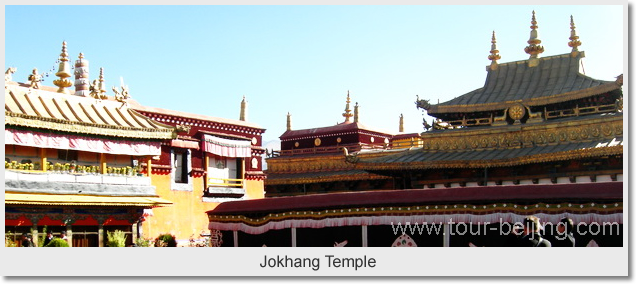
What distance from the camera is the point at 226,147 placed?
3175cm

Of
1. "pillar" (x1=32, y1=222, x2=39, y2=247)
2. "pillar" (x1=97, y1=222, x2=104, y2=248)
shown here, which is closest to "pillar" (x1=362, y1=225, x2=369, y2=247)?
"pillar" (x1=32, y1=222, x2=39, y2=247)

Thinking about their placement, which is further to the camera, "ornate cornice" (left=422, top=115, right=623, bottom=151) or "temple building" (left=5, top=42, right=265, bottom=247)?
"ornate cornice" (left=422, top=115, right=623, bottom=151)

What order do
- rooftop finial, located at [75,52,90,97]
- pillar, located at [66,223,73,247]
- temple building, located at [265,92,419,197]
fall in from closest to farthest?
pillar, located at [66,223,73,247], rooftop finial, located at [75,52,90,97], temple building, located at [265,92,419,197]

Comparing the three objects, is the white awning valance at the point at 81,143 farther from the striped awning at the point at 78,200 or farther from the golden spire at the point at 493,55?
the golden spire at the point at 493,55

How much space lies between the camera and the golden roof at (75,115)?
75.4 feet

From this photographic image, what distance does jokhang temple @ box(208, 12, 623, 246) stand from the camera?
52.3ft

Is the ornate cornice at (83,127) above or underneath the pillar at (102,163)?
above

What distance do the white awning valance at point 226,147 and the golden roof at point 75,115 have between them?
4.14m

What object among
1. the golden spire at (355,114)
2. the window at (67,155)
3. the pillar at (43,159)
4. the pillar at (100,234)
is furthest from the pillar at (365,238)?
the golden spire at (355,114)

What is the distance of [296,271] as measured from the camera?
41.8 feet

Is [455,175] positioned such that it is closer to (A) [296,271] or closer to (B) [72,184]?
(B) [72,184]

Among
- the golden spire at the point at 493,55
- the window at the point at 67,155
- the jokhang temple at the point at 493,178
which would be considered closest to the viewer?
the jokhang temple at the point at 493,178

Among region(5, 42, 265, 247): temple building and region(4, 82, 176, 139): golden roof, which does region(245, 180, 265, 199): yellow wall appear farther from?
region(4, 82, 176, 139): golden roof

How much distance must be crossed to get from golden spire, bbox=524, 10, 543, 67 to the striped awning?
15.2 meters
